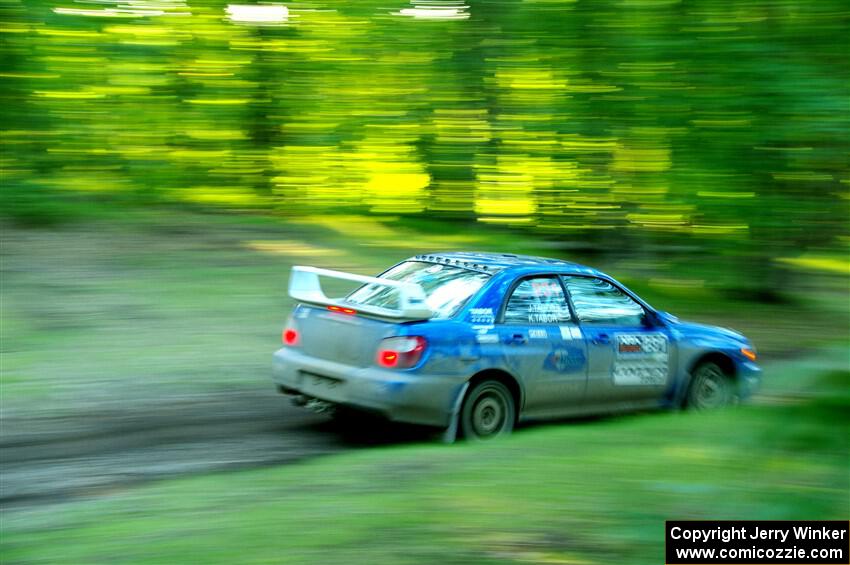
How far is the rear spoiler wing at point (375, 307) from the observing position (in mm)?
7785

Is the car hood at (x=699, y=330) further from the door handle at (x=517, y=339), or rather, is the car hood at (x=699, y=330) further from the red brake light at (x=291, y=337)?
the red brake light at (x=291, y=337)

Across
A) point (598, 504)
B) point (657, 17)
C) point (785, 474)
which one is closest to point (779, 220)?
point (657, 17)

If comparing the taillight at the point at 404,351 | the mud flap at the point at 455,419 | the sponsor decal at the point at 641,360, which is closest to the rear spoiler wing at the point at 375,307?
the taillight at the point at 404,351

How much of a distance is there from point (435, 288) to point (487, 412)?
3.67 ft

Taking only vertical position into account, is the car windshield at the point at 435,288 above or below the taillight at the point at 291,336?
above

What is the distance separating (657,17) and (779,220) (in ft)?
4.54

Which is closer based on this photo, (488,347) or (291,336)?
(488,347)

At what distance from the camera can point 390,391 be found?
766 cm

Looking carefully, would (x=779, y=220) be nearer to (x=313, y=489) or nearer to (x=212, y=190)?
(x=313, y=489)

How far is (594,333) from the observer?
8719 mm

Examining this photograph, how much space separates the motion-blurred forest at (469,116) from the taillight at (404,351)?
5.44 feet

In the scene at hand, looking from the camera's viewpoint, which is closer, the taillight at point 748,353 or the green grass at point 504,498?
the green grass at point 504,498

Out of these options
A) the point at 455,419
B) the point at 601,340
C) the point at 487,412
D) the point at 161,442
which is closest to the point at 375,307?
the point at 455,419

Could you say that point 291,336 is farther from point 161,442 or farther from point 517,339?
point 517,339
